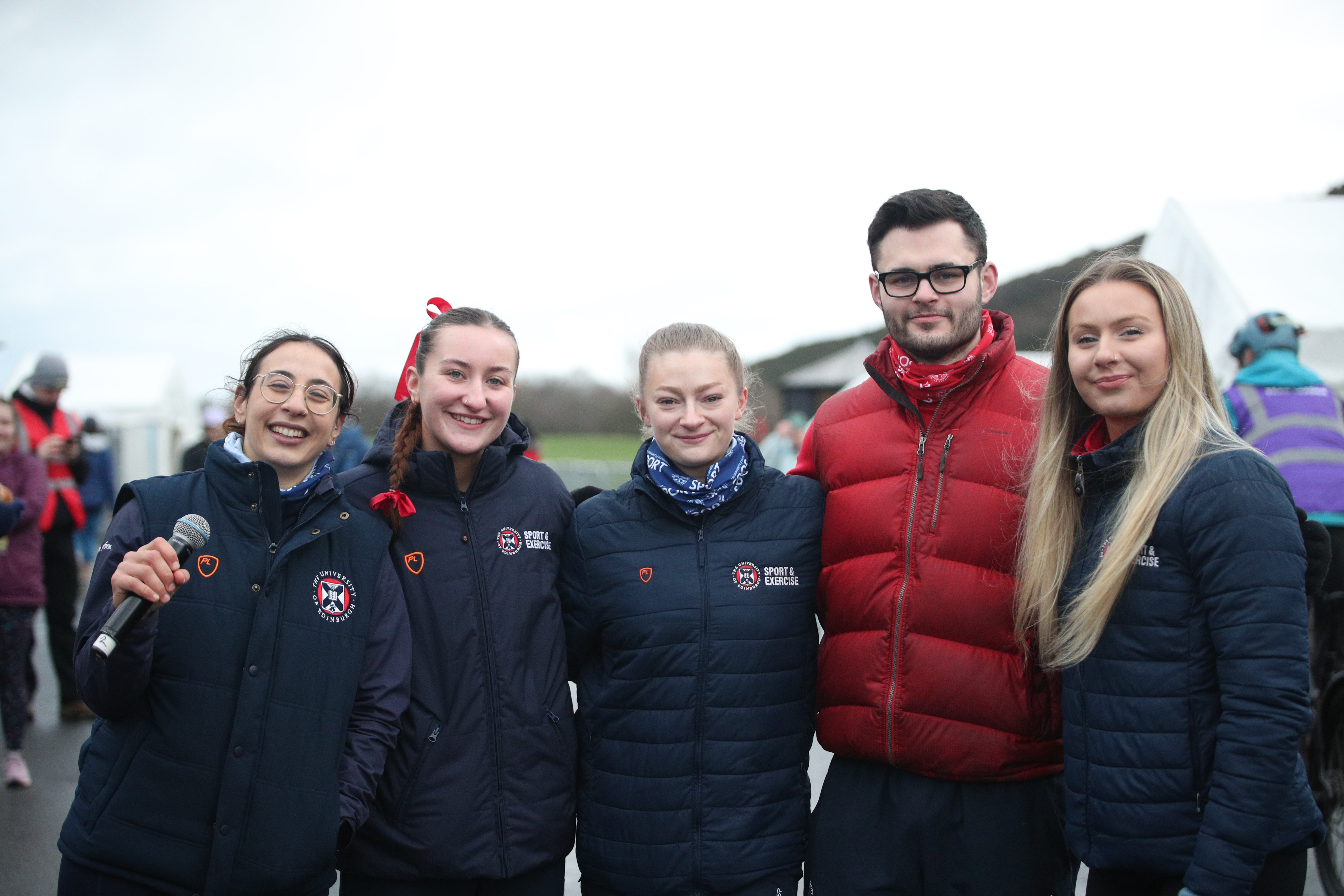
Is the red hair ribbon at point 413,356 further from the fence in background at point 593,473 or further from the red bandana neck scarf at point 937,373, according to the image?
the fence in background at point 593,473

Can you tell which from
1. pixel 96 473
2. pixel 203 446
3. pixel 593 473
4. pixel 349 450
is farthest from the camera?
pixel 593 473

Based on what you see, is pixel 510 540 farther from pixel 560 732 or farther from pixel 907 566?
pixel 907 566

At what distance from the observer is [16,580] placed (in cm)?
560

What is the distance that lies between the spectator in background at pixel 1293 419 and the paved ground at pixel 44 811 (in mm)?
1748

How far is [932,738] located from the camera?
2.53 metres

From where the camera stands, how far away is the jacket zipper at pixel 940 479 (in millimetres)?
2637

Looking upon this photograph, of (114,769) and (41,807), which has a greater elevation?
(114,769)

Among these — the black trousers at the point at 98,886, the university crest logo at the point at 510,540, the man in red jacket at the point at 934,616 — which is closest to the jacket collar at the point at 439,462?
the university crest logo at the point at 510,540

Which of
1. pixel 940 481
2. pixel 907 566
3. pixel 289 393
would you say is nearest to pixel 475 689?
pixel 289 393

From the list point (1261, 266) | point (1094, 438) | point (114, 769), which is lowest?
point (114, 769)

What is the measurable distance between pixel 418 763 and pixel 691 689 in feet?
2.49

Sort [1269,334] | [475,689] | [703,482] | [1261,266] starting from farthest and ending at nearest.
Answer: [1261,266], [1269,334], [703,482], [475,689]

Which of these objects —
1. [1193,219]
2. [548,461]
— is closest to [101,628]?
[1193,219]

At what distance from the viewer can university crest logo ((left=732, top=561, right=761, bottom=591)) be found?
2713 mm
